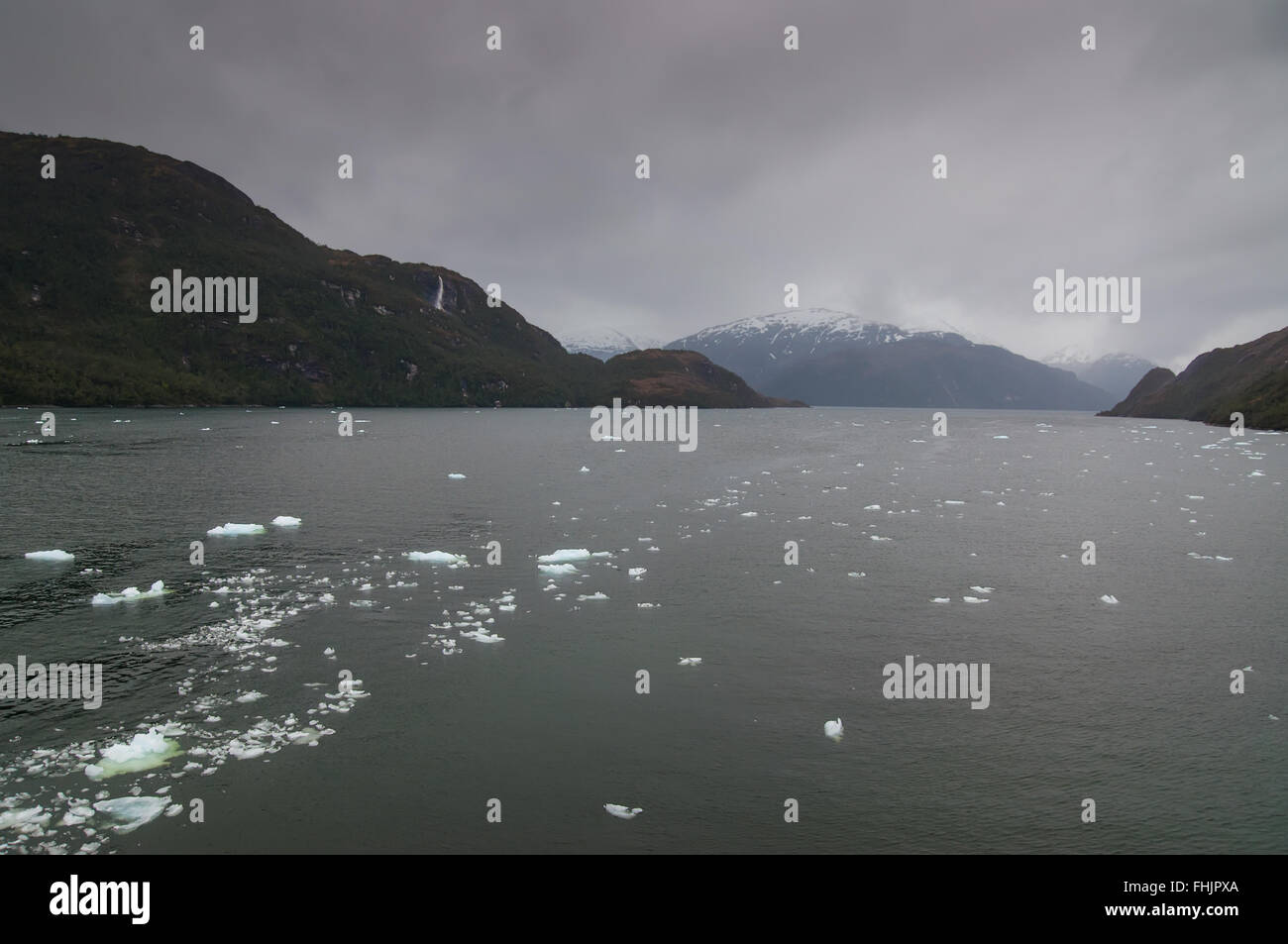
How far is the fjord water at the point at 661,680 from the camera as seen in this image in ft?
34.4

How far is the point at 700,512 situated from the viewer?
37.5 meters

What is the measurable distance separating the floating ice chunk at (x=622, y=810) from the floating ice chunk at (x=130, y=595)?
17093 mm

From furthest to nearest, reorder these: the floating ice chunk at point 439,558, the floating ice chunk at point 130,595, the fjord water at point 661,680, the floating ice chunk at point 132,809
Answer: the floating ice chunk at point 439,558 < the floating ice chunk at point 130,595 < the fjord water at point 661,680 < the floating ice chunk at point 132,809

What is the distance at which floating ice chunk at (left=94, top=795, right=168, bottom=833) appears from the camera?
10.0 meters

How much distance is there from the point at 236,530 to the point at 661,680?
22.6 metres

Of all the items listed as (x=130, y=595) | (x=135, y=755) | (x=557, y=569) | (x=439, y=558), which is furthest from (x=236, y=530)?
(x=135, y=755)

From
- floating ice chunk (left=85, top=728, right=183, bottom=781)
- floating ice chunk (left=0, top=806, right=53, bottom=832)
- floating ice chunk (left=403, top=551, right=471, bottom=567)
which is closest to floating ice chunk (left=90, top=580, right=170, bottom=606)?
floating ice chunk (left=403, top=551, right=471, bottom=567)

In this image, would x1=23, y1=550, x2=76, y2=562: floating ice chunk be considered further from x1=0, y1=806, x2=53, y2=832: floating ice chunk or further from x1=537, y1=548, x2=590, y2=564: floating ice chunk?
x1=0, y1=806, x2=53, y2=832: floating ice chunk

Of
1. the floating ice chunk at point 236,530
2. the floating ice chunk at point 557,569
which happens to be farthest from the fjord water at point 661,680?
the floating ice chunk at point 236,530

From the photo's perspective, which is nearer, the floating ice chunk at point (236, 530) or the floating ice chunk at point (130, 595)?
the floating ice chunk at point (130, 595)

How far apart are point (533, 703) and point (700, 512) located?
942 inches

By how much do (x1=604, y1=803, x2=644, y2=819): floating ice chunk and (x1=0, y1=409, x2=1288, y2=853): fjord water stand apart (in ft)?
0.55

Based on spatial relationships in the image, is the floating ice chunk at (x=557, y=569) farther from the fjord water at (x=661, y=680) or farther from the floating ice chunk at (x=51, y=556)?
the floating ice chunk at (x=51, y=556)

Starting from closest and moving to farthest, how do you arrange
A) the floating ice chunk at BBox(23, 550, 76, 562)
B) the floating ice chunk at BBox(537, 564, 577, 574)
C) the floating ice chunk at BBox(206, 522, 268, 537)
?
the floating ice chunk at BBox(537, 564, 577, 574)
the floating ice chunk at BBox(23, 550, 76, 562)
the floating ice chunk at BBox(206, 522, 268, 537)
